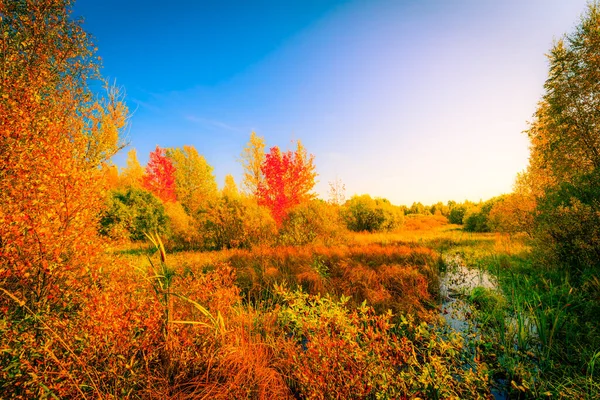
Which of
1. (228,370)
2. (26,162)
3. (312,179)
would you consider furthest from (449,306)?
(312,179)

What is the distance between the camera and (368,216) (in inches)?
814

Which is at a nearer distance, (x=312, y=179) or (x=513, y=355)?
(x=513, y=355)

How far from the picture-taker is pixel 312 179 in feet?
53.6

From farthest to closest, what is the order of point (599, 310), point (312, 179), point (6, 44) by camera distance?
point (312, 179)
point (599, 310)
point (6, 44)

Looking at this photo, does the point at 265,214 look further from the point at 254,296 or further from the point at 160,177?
the point at 160,177

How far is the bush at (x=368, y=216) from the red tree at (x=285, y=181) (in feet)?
18.8

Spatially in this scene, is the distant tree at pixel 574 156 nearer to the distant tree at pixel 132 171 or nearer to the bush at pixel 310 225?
the bush at pixel 310 225

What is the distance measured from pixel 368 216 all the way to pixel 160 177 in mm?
24476

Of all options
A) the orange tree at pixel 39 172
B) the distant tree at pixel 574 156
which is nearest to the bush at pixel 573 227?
the distant tree at pixel 574 156

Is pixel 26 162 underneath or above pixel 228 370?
above

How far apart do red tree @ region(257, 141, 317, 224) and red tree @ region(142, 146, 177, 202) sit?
58.8ft

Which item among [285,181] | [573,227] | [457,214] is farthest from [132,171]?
[457,214]

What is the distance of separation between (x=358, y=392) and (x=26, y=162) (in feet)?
14.4

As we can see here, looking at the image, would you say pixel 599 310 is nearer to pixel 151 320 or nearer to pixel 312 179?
pixel 151 320
